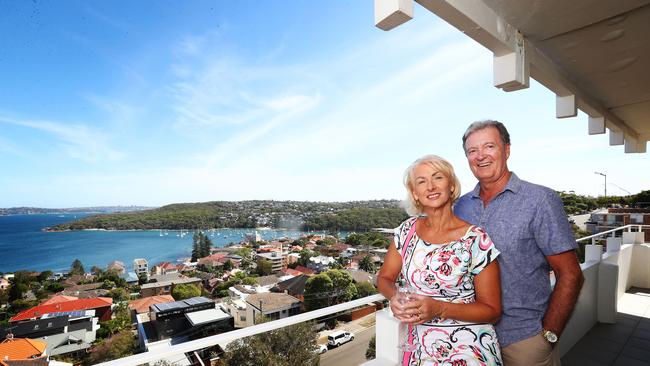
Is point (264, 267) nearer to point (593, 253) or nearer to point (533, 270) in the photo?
point (593, 253)

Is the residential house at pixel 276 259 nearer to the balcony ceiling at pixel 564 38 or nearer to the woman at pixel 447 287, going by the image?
the balcony ceiling at pixel 564 38

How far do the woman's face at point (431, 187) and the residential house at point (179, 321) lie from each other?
14898 mm

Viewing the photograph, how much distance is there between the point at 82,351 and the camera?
19.4 m

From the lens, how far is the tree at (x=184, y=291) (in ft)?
85.2

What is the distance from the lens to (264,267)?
3475cm

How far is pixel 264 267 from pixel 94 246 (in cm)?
4768

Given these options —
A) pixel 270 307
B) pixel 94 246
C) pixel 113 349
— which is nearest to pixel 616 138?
pixel 270 307

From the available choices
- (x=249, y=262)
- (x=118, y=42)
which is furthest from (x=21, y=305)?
(x=118, y=42)

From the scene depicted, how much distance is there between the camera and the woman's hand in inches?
31.8

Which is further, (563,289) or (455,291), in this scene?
(563,289)

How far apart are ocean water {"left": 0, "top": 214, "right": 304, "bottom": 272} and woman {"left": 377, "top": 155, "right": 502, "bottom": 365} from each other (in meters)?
55.6

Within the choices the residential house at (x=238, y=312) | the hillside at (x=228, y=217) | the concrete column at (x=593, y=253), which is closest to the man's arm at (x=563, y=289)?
the concrete column at (x=593, y=253)

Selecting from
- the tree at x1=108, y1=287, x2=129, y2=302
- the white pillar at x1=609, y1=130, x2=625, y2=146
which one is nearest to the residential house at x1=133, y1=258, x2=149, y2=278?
the tree at x1=108, y1=287, x2=129, y2=302

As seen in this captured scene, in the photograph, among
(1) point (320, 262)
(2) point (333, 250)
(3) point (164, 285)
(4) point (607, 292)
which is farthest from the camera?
(2) point (333, 250)
